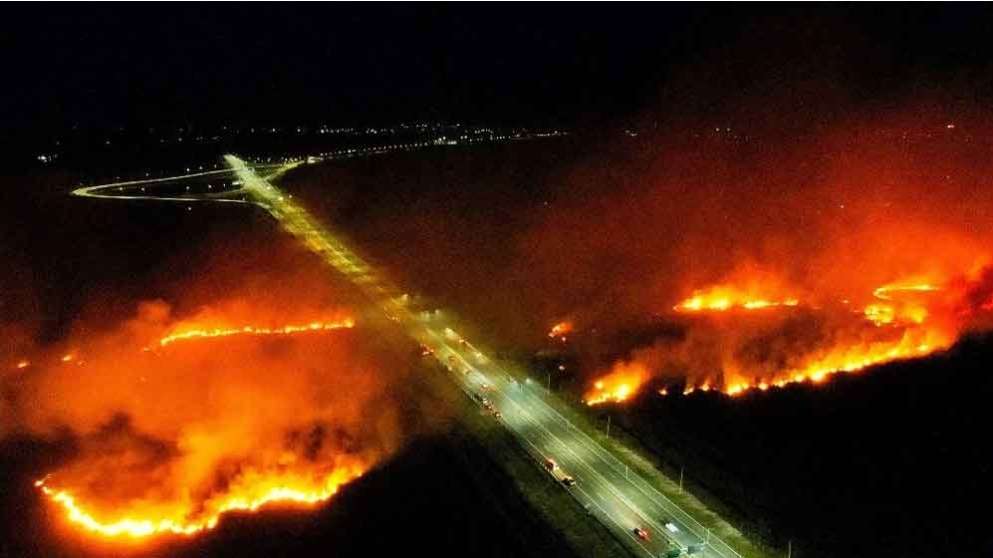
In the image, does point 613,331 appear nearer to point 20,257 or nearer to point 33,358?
point 33,358

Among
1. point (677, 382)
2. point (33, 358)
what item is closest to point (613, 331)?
point (677, 382)

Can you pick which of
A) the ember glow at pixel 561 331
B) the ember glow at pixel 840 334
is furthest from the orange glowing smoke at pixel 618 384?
the ember glow at pixel 561 331

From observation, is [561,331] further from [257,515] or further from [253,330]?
[257,515]

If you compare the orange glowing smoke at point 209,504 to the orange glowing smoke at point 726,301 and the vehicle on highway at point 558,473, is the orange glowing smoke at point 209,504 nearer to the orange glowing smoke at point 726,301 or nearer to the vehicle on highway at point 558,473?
the vehicle on highway at point 558,473

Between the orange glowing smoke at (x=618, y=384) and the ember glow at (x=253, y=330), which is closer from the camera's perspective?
the orange glowing smoke at (x=618, y=384)

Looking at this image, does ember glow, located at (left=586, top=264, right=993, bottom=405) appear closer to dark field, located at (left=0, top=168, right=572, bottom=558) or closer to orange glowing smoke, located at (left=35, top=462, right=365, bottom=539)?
dark field, located at (left=0, top=168, right=572, bottom=558)

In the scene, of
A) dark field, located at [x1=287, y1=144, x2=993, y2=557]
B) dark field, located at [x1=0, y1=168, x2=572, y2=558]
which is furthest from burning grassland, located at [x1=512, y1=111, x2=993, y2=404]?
dark field, located at [x1=0, y1=168, x2=572, y2=558]
